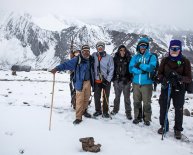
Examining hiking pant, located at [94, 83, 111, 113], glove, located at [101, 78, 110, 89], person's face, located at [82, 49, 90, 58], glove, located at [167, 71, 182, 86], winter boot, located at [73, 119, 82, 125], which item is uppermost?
person's face, located at [82, 49, 90, 58]

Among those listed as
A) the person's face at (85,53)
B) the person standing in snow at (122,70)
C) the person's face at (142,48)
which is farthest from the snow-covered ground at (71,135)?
the person's face at (142,48)

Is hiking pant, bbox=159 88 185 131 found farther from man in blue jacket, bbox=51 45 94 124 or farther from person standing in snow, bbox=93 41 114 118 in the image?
man in blue jacket, bbox=51 45 94 124

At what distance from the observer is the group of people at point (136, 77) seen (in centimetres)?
1005

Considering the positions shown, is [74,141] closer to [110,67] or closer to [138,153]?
[138,153]

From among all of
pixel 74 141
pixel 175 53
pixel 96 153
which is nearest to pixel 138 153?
pixel 96 153

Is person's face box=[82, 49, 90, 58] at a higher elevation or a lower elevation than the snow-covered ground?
higher

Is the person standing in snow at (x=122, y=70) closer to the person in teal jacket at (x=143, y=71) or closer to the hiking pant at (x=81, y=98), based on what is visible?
the person in teal jacket at (x=143, y=71)

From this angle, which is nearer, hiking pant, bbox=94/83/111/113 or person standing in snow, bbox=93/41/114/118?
person standing in snow, bbox=93/41/114/118

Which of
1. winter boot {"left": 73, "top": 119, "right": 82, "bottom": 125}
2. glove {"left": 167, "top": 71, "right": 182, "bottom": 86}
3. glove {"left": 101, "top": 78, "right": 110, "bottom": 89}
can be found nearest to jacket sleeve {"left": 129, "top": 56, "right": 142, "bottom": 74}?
glove {"left": 101, "top": 78, "right": 110, "bottom": 89}

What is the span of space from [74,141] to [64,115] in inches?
106

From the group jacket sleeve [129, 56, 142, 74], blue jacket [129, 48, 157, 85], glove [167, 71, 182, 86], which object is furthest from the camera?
jacket sleeve [129, 56, 142, 74]

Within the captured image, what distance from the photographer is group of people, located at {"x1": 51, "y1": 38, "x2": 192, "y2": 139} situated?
1005 cm

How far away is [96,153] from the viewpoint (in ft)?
27.8

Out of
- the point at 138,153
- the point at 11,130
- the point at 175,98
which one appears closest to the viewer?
the point at 138,153
